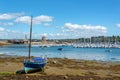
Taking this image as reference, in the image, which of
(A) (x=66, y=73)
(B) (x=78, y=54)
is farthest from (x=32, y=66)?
(B) (x=78, y=54)

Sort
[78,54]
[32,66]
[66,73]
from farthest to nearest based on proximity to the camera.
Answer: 1. [78,54]
2. [66,73]
3. [32,66]

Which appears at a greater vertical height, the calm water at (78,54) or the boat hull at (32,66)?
the boat hull at (32,66)

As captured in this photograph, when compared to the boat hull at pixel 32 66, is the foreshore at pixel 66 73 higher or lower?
lower

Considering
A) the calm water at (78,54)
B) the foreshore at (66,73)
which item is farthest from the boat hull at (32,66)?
the calm water at (78,54)

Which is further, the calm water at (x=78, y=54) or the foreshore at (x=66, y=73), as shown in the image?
the calm water at (x=78, y=54)

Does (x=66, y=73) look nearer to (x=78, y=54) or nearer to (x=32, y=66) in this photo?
(x=32, y=66)

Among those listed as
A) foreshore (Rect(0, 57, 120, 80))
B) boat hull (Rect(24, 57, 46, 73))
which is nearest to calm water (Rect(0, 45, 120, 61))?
foreshore (Rect(0, 57, 120, 80))

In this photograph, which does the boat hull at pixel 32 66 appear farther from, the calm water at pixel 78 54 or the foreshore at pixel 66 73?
the calm water at pixel 78 54

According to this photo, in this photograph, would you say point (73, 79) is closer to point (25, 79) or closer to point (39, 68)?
point (25, 79)

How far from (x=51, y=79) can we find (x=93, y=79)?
168 inches

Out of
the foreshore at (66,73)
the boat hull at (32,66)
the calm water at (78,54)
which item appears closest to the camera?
the foreshore at (66,73)

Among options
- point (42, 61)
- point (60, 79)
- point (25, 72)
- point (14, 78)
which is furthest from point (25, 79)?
point (42, 61)

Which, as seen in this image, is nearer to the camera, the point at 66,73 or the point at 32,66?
the point at 32,66

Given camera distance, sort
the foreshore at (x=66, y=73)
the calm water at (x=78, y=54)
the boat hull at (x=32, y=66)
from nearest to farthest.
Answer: the foreshore at (x=66, y=73)
the boat hull at (x=32, y=66)
the calm water at (x=78, y=54)
